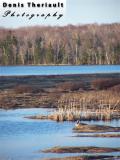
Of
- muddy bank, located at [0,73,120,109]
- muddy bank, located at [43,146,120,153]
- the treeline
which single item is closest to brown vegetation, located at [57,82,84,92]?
muddy bank, located at [0,73,120,109]

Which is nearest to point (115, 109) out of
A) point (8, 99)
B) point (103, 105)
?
point (103, 105)

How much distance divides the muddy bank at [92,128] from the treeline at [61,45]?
44 cm

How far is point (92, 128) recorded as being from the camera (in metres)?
5.13

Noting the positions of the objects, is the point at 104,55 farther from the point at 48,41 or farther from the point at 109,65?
the point at 48,41

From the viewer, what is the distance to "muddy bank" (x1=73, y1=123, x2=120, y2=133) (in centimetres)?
512

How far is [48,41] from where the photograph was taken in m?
5.12

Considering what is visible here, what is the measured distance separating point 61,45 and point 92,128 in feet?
2.00

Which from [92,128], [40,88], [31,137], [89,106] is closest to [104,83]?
[89,106]

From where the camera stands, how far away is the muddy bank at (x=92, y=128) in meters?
5.12

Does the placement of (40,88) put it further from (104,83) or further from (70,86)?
(104,83)

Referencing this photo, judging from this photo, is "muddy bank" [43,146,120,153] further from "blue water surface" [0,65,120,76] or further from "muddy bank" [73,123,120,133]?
"blue water surface" [0,65,120,76]

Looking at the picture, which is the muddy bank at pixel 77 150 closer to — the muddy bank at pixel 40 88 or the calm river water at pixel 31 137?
the calm river water at pixel 31 137

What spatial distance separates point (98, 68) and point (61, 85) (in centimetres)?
28

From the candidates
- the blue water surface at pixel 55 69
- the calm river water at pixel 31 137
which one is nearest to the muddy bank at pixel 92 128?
the calm river water at pixel 31 137
